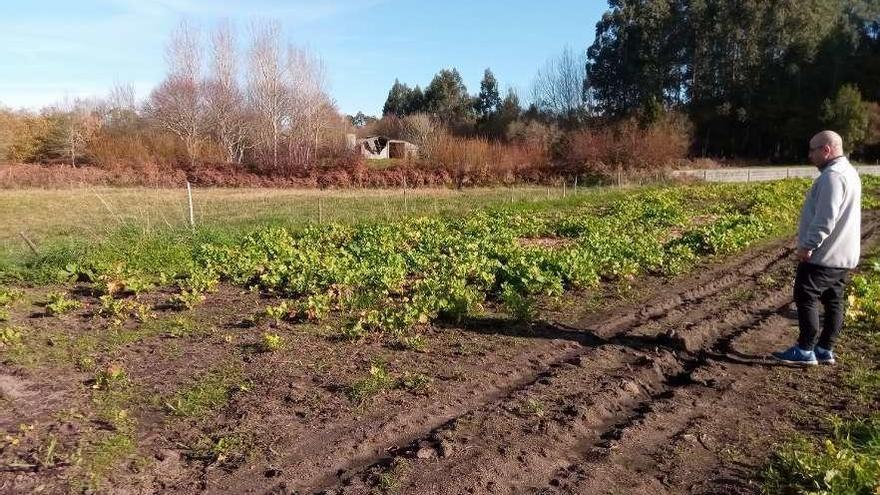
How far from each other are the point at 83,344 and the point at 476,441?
4.36 m

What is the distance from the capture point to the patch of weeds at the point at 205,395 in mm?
4613

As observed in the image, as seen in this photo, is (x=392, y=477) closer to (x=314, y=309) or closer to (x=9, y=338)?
(x=314, y=309)

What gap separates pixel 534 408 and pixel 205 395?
99.0 inches

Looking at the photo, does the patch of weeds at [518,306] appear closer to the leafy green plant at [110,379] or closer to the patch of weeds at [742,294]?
the patch of weeds at [742,294]

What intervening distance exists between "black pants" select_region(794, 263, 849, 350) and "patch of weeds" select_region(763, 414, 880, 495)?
123cm

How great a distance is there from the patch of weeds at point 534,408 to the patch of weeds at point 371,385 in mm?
1082

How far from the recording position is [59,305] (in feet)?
24.3

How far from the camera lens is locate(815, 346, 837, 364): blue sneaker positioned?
5293 mm

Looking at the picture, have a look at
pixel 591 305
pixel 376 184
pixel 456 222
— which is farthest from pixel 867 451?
pixel 376 184

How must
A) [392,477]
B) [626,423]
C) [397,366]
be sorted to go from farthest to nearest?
[397,366]
[626,423]
[392,477]

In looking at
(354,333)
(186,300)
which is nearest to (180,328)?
(186,300)

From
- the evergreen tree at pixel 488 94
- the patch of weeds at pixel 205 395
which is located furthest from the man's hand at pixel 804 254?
the evergreen tree at pixel 488 94

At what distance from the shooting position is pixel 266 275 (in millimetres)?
8625

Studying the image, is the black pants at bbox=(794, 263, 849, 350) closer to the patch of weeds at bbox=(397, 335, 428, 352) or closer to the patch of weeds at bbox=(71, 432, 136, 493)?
the patch of weeds at bbox=(397, 335, 428, 352)
